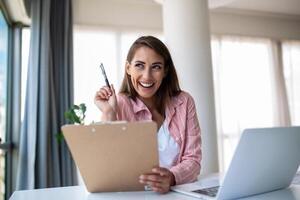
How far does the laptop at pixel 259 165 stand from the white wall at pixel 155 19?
112 inches

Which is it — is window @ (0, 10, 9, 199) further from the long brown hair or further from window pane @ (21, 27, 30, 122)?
the long brown hair

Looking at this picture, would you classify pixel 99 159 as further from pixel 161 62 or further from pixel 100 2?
pixel 100 2

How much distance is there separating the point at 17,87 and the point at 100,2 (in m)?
1.32

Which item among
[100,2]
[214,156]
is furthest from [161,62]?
[100,2]

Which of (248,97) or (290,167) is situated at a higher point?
(248,97)

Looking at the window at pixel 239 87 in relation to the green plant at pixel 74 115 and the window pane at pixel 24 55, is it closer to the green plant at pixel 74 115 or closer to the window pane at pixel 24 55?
the green plant at pixel 74 115

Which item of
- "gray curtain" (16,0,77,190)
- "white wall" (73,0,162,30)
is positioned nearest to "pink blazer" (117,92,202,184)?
"gray curtain" (16,0,77,190)

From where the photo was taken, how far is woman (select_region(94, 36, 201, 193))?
1.08 metres

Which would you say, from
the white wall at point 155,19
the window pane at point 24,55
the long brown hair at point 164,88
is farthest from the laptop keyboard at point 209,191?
the white wall at point 155,19

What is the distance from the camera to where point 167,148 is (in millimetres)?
1104

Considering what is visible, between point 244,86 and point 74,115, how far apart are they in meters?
2.38

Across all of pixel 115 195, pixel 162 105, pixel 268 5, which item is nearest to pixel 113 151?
pixel 115 195

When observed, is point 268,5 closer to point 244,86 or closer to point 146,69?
point 244,86

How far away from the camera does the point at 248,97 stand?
393 centimetres
